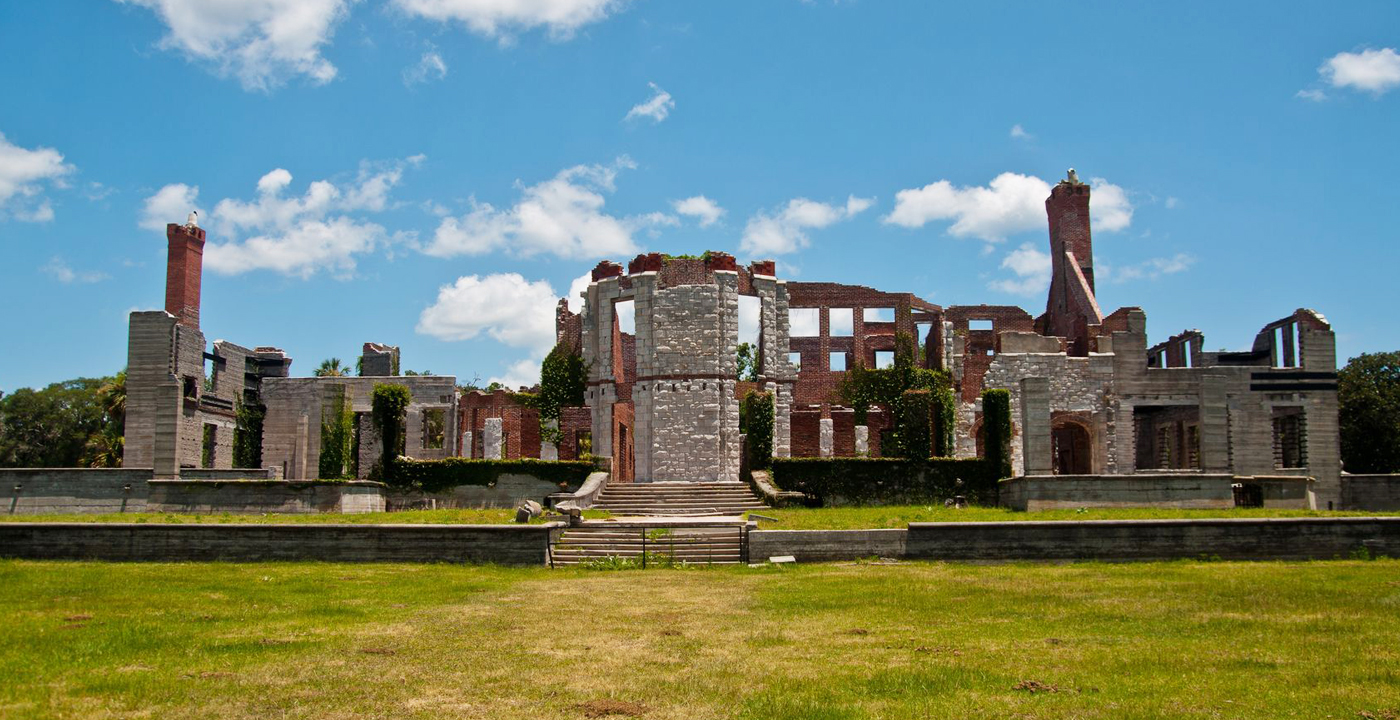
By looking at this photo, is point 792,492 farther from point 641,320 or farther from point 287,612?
point 287,612

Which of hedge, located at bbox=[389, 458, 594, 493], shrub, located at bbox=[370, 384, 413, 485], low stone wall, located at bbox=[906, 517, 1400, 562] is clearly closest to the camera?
low stone wall, located at bbox=[906, 517, 1400, 562]

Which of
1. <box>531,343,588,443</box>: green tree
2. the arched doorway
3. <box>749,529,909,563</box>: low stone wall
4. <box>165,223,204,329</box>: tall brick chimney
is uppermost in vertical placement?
<box>165,223,204,329</box>: tall brick chimney

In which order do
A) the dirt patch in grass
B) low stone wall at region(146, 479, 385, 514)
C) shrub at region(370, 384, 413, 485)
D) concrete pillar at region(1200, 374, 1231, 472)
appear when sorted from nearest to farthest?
the dirt patch in grass → low stone wall at region(146, 479, 385, 514) → shrub at region(370, 384, 413, 485) → concrete pillar at region(1200, 374, 1231, 472)

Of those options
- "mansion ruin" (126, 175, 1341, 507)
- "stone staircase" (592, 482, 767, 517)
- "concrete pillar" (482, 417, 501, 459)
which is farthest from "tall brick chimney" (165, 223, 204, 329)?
"stone staircase" (592, 482, 767, 517)

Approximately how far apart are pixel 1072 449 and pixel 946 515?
18.9 metres

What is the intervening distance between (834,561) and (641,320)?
1804 cm

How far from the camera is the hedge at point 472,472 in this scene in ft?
103

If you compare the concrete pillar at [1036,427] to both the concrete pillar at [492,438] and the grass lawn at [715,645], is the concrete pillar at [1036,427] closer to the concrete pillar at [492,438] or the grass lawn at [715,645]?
the grass lawn at [715,645]

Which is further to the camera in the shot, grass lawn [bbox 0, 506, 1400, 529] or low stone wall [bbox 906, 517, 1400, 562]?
grass lawn [bbox 0, 506, 1400, 529]

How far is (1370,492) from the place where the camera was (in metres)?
34.9

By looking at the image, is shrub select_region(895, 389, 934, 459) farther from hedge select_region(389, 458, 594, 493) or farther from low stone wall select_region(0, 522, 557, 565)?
low stone wall select_region(0, 522, 557, 565)

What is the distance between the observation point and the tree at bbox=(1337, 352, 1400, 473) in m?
47.5

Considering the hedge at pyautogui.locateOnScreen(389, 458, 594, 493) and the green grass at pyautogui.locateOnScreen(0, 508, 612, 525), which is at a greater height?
the hedge at pyautogui.locateOnScreen(389, 458, 594, 493)

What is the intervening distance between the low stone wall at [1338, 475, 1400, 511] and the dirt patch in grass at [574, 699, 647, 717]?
35.0 m
